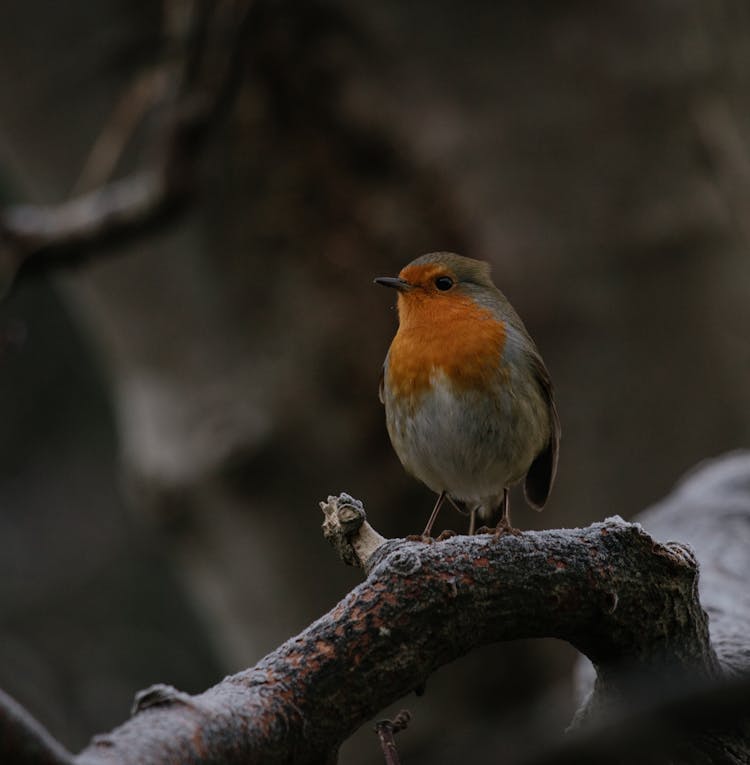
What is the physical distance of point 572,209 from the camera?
3.81 metres

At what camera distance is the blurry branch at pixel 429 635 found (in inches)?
46.6

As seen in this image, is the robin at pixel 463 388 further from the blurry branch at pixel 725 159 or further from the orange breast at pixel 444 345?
the blurry branch at pixel 725 159

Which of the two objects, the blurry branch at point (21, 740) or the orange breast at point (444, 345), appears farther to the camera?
the orange breast at point (444, 345)

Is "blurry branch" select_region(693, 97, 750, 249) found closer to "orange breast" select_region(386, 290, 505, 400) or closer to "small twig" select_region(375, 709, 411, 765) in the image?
"orange breast" select_region(386, 290, 505, 400)

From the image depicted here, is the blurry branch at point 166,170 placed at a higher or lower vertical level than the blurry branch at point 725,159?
higher

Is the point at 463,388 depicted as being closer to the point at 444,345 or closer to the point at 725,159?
the point at 444,345

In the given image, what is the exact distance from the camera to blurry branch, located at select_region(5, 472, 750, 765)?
118 cm

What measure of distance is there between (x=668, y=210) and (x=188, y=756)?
3.06 metres

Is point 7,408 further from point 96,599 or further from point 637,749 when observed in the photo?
point 637,749

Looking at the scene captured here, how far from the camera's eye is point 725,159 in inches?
151

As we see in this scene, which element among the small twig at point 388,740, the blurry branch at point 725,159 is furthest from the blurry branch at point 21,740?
the blurry branch at point 725,159

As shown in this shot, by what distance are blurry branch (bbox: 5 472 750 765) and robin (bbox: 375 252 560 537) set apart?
65cm

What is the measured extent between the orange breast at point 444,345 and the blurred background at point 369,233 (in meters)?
1.26

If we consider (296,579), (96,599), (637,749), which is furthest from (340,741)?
(96,599)
